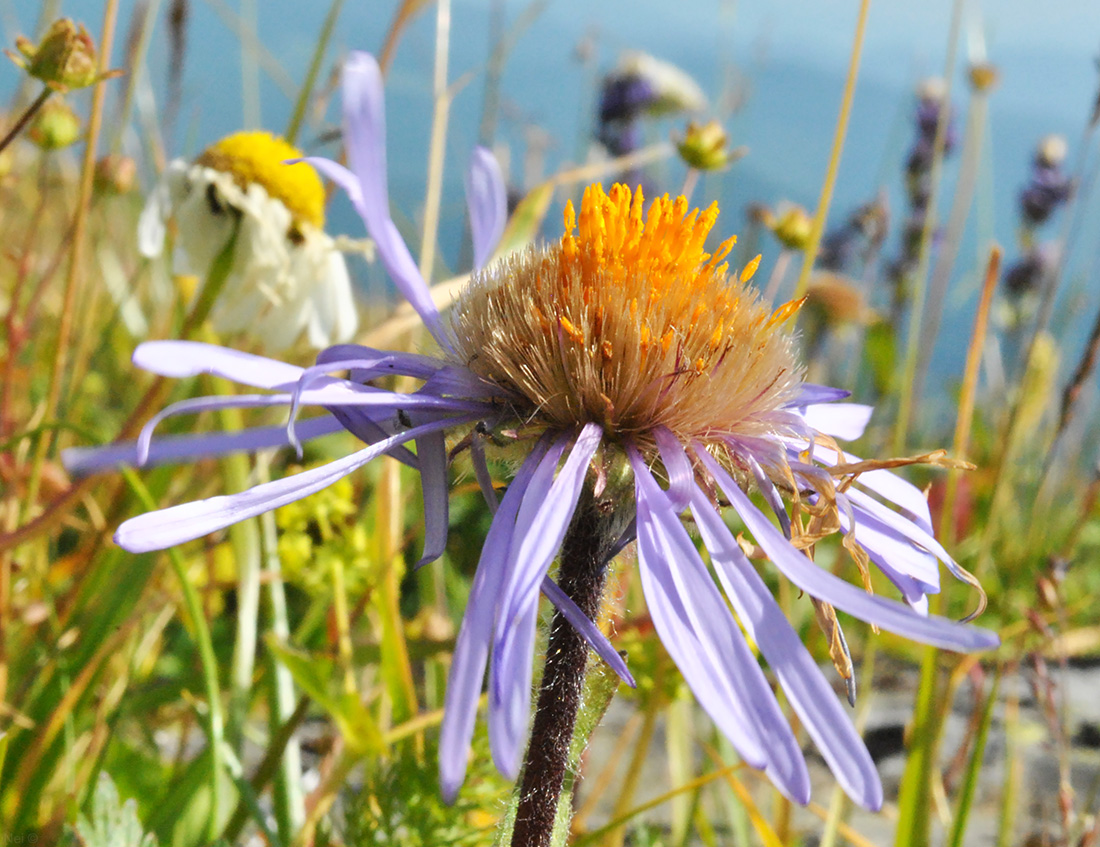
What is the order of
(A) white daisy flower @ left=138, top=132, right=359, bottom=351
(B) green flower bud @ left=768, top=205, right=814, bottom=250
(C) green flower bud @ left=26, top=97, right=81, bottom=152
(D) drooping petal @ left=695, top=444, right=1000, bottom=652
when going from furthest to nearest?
1. (B) green flower bud @ left=768, top=205, right=814, bottom=250
2. (A) white daisy flower @ left=138, top=132, right=359, bottom=351
3. (C) green flower bud @ left=26, top=97, right=81, bottom=152
4. (D) drooping petal @ left=695, top=444, right=1000, bottom=652

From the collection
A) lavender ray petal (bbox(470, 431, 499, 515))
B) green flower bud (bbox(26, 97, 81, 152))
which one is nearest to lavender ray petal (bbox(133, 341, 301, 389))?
lavender ray petal (bbox(470, 431, 499, 515))

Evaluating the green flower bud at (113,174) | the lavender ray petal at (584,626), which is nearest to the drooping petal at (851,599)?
the lavender ray petal at (584,626)

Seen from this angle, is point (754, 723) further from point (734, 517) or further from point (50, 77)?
point (734, 517)

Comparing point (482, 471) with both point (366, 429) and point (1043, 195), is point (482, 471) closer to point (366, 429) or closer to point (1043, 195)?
point (366, 429)

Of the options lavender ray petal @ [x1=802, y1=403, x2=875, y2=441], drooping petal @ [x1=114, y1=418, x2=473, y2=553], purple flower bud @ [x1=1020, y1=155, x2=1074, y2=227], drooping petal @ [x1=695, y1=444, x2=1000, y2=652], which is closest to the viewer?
drooping petal @ [x1=695, y1=444, x2=1000, y2=652]

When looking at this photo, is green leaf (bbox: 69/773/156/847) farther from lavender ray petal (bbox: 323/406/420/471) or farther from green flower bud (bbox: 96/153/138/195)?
green flower bud (bbox: 96/153/138/195)

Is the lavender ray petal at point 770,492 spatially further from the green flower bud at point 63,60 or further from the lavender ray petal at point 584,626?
the green flower bud at point 63,60
